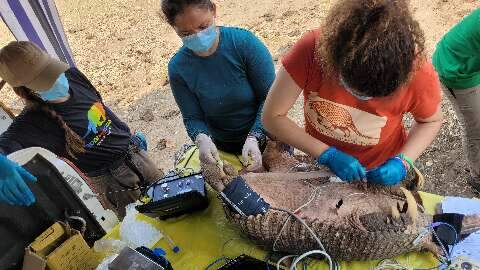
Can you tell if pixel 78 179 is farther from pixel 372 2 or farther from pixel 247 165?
pixel 372 2

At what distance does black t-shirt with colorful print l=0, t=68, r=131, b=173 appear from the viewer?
7.33 feet

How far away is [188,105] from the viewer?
7.31 feet

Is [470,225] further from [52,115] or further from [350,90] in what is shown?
[52,115]

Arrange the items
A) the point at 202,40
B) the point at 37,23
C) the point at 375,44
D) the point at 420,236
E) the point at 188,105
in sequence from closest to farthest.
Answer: the point at 375,44, the point at 420,236, the point at 202,40, the point at 188,105, the point at 37,23

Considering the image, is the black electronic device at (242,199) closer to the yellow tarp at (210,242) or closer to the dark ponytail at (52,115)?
the yellow tarp at (210,242)

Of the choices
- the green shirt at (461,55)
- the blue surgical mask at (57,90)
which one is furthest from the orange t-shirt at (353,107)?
the blue surgical mask at (57,90)

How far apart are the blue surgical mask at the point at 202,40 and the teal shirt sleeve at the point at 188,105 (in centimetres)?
19

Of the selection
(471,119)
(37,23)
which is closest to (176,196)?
(471,119)

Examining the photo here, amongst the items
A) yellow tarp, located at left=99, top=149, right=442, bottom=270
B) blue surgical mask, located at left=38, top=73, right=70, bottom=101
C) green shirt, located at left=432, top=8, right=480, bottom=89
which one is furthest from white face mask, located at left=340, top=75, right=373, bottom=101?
blue surgical mask, located at left=38, top=73, right=70, bottom=101

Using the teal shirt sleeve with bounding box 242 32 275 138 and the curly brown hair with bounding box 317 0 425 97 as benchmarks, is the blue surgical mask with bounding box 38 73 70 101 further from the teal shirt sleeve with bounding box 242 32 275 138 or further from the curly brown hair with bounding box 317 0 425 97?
the curly brown hair with bounding box 317 0 425 97

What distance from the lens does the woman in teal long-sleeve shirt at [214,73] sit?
1.97 meters

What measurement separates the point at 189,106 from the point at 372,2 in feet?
3.73

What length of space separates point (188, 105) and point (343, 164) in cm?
88

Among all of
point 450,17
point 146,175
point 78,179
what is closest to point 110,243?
point 78,179
